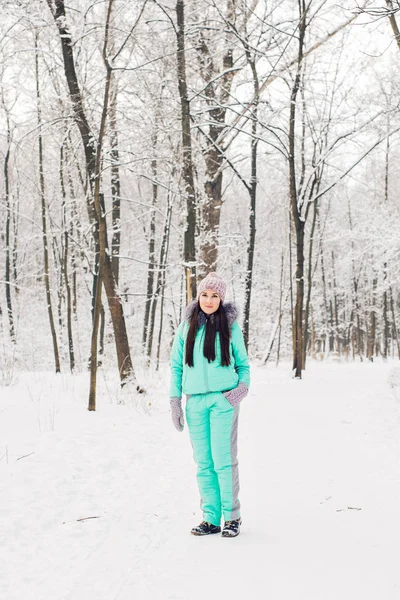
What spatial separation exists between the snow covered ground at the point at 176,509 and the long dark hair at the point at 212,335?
49.2 inches

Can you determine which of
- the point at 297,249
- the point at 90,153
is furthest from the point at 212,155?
the point at 90,153

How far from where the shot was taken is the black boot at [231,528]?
3479mm

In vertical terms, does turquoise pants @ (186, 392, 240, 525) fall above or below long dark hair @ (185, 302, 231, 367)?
below

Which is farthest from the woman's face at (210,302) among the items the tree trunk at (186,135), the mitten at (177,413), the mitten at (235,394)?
the tree trunk at (186,135)

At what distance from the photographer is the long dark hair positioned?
3586 mm

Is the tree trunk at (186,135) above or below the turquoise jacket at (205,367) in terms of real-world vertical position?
above

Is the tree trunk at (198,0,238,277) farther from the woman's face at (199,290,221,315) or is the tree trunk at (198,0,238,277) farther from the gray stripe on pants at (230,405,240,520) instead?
the gray stripe on pants at (230,405,240,520)

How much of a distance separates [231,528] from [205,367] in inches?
44.8

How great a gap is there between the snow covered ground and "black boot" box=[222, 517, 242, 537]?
2.0 inches

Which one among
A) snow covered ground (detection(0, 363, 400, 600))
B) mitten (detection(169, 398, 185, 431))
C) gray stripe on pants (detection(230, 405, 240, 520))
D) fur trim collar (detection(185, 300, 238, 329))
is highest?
fur trim collar (detection(185, 300, 238, 329))

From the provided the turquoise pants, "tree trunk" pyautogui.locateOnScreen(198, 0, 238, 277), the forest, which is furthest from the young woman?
"tree trunk" pyautogui.locateOnScreen(198, 0, 238, 277)

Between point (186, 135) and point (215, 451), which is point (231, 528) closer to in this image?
point (215, 451)

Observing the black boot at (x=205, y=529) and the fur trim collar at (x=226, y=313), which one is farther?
the fur trim collar at (x=226, y=313)

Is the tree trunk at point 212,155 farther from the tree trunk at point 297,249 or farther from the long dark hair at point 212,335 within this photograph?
the long dark hair at point 212,335
